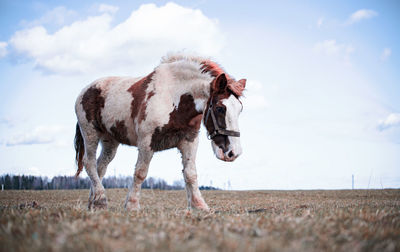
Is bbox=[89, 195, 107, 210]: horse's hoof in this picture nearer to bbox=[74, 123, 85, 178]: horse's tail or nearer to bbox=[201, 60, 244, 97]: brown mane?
bbox=[74, 123, 85, 178]: horse's tail

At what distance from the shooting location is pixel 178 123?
6906 mm

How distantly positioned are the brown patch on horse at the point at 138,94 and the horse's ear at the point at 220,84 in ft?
5.41

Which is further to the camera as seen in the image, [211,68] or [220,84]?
[211,68]

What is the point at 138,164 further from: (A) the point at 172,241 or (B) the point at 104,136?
(A) the point at 172,241

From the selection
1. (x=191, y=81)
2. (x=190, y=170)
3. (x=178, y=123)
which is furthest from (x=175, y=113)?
(x=190, y=170)

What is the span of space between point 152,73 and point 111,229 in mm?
→ 5108

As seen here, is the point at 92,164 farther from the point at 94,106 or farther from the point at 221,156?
the point at 221,156

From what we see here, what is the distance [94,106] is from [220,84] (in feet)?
12.3

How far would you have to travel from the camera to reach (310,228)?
3.19 metres

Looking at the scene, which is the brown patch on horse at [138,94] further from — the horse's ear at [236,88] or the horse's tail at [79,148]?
the horse's tail at [79,148]

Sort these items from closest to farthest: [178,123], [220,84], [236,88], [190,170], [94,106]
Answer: [220,84] < [236,88] < [178,123] < [190,170] < [94,106]

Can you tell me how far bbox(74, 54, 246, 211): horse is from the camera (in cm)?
639

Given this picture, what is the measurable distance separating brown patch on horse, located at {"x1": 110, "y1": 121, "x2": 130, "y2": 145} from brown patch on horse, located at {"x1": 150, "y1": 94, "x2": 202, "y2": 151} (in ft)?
3.58

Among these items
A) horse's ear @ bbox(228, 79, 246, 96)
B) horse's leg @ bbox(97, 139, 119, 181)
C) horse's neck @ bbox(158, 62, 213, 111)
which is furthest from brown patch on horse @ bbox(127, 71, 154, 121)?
horse's leg @ bbox(97, 139, 119, 181)
